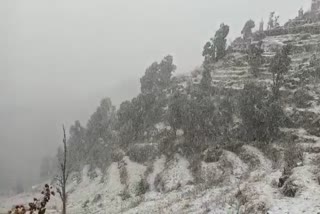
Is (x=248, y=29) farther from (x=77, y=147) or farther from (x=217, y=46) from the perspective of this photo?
(x=77, y=147)

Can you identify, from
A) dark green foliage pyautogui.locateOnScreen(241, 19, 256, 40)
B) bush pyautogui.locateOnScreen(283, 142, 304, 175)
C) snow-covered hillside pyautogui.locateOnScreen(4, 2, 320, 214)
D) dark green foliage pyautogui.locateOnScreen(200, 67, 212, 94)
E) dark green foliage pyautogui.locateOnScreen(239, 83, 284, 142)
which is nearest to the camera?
snow-covered hillside pyautogui.locateOnScreen(4, 2, 320, 214)

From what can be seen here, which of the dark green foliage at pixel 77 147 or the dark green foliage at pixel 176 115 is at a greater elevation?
the dark green foliage at pixel 176 115

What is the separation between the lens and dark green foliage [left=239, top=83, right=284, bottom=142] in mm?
66125

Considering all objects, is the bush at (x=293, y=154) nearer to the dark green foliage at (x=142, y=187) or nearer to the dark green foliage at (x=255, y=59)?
the dark green foliage at (x=142, y=187)

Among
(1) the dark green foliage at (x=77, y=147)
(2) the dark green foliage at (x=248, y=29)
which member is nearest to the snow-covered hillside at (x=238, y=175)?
(1) the dark green foliage at (x=77, y=147)

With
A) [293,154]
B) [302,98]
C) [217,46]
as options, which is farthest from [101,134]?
[293,154]

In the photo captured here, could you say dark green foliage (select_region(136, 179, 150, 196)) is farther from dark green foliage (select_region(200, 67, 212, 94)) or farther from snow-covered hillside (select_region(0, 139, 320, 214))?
dark green foliage (select_region(200, 67, 212, 94))

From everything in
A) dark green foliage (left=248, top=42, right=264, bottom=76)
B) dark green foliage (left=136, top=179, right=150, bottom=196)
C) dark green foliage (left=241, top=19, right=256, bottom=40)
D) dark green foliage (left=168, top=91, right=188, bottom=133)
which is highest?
dark green foliage (left=241, top=19, right=256, bottom=40)

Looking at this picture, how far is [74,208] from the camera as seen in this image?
7425 cm

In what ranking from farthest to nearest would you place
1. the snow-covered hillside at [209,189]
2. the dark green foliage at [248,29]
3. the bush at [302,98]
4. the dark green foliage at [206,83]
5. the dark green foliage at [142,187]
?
the dark green foliage at [248,29]
the dark green foliage at [206,83]
the bush at [302,98]
the dark green foliage at [142,187]
the snow-covered hillside at [209,189]

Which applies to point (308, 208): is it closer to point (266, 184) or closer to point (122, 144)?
point (266, 184)

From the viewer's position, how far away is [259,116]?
66.7m

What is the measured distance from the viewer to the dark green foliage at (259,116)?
6612 centimetres

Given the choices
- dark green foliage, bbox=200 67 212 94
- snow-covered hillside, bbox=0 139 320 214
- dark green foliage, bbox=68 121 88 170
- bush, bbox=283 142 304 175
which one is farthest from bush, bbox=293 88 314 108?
dark green foliage, bbox=68 121 88 170
